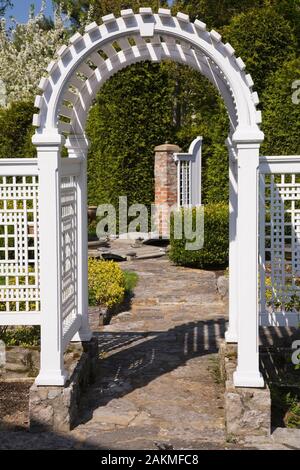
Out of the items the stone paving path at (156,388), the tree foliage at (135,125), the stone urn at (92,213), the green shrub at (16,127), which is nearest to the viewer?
the stone paving path at (156,388)

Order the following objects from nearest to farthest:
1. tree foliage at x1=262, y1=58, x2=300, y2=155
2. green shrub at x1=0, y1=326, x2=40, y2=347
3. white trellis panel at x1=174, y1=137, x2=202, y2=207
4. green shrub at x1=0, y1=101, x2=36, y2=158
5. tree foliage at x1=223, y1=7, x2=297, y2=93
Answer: green shrub at x1=0, y1=326, x2=40, y2=347 → tree foliage at x1=262, y1=58, x2=300, y2=155 → tree foliage at x1=223, y1=7, x2=297, y2=93 → white trellis panel at x1=174, y1=137, x2=202, y2=207 → green shrub at x1=0, y1=101, x2=36, y2=158

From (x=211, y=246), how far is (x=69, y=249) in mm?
6341

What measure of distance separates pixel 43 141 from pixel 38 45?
20383 millimetres

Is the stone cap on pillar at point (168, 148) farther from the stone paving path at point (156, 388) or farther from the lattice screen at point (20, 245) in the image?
the lattice screen at point (20, 245)

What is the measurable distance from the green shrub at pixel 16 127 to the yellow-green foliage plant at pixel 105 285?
28.7 ft

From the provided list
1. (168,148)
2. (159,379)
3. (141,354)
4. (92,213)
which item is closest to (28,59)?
(92,213)

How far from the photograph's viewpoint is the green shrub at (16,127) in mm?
16562

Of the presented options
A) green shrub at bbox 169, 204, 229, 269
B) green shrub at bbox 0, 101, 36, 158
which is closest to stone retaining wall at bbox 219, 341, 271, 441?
green shrub at bbox 169, 204, 229, 269

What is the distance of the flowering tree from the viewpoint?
22.5 meters

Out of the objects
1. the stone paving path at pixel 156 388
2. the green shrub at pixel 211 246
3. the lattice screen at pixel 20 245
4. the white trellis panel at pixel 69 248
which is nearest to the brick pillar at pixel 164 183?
the green shrub at pixel 211 246

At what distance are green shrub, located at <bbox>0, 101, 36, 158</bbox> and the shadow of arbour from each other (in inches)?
429

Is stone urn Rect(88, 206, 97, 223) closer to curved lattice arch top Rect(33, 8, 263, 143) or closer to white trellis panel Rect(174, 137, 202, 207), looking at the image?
white trellis panel Rect(174, 137, 202, 207)
